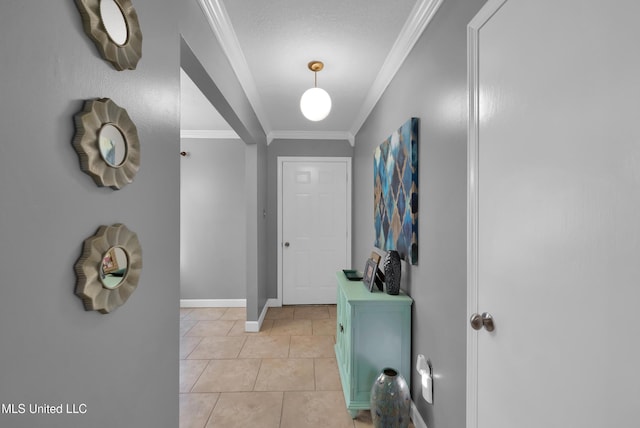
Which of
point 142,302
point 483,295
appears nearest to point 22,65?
point 142,302

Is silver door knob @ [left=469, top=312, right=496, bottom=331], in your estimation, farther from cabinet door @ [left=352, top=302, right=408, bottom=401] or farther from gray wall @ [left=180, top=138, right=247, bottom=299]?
gray wall @ [left=180, top=138, right=247, bottom=299]

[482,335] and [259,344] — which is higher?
[482,335]

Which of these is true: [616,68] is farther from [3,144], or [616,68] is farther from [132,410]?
[132,410]

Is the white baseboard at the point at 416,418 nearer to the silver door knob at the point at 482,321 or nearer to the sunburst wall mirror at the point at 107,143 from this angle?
the silver door knob at the point at 482,321

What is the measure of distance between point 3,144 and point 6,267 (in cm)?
23

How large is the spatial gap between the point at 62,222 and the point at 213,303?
4038 millimetres

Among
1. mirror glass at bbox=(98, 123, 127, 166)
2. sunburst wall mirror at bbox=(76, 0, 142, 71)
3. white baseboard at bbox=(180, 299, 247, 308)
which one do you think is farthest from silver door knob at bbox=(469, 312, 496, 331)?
white baseboard at bbox=(180, 299, 247, 308)

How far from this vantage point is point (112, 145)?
0.86 metres

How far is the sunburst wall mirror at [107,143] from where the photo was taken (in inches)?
29.8

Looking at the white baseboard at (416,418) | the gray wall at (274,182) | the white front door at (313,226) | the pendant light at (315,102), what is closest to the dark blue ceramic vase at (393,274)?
the white baseboard at (416,418)

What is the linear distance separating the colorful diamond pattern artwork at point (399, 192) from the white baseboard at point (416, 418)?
940mm

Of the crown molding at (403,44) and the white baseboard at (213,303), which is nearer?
the crown molding at (403,44)

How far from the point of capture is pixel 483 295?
3.97ft

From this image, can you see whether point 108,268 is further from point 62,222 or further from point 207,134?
point 207,134
